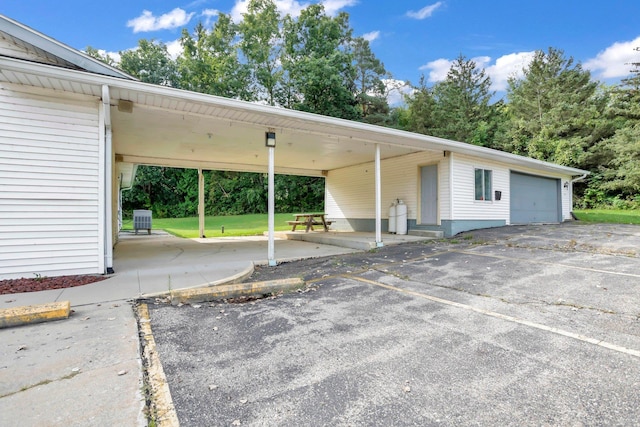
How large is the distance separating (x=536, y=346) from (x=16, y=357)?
4073 millimetres

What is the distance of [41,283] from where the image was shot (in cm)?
452

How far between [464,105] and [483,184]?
743 inches

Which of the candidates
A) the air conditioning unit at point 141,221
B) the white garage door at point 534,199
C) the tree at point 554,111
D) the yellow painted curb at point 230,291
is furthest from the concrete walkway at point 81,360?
the tree at point 554,111

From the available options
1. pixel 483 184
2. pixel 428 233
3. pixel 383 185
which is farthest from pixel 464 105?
pixel 428 233

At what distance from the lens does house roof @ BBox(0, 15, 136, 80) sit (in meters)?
4.86

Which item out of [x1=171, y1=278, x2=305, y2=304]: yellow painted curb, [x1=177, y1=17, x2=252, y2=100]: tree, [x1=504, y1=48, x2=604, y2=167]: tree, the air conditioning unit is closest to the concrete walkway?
[x1=171, y1=278, x2=305, y2=304]: yellow painted curb

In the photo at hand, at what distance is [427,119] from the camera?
86.0 ft

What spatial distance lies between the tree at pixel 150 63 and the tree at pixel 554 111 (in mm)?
30594

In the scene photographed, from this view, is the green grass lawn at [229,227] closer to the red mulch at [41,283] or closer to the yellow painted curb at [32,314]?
the red mulch at [41,283]

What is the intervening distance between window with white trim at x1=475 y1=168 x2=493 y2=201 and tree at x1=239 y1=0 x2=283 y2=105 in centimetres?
2021

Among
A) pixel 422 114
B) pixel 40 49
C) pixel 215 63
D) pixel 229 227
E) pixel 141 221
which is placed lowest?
pixel 229 227

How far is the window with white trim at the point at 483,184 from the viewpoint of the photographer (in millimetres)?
10461

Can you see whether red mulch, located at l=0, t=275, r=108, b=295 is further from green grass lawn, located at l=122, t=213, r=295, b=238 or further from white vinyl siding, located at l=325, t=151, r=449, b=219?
white vinyl siding, located at l=325, t=151, r=449, b=219

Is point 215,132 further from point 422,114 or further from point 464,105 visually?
point 464,105
